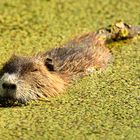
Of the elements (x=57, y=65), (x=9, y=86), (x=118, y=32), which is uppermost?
(x=118, y=32)

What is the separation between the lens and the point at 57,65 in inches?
211

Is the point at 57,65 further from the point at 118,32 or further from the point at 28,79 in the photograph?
the point at 118,32

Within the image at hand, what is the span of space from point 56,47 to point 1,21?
1094 mm

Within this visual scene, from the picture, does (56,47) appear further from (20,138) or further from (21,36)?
(20,138)

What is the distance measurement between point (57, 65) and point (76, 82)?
0.24 m

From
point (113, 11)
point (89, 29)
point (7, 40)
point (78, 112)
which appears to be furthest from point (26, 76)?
point (113, 11)

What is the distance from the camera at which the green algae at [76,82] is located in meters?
4.32

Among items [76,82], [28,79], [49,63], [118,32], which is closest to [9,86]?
[28,79]

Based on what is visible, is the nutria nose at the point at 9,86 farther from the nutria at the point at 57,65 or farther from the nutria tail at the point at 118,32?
the nutria tail at the point at 118,32

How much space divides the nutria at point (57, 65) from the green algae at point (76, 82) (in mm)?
93

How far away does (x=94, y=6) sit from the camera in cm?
714

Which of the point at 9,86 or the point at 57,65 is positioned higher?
the point at 57,65

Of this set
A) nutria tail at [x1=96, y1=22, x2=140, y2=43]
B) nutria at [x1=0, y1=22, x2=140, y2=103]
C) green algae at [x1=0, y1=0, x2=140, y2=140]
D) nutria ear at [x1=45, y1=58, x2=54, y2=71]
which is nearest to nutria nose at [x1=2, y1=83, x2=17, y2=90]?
nutria at [x1=0, y1=22, x2=140, y2=103]

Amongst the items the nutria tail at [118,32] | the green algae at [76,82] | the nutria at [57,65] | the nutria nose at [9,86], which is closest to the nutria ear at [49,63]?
the nutria at [57,65]
